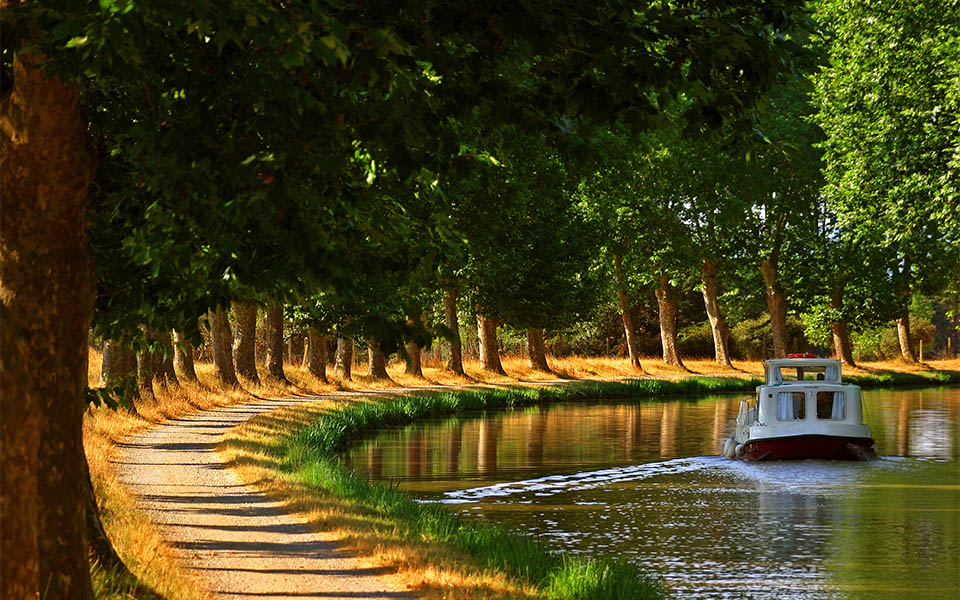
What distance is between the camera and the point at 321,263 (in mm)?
5816

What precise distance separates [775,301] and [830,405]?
37.7 meters

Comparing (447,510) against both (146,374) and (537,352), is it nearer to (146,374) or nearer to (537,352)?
(146,374)

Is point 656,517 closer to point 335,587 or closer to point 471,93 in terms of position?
point 335,587

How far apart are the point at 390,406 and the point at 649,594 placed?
23.6 m

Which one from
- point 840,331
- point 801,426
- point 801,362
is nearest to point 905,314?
point 840,331

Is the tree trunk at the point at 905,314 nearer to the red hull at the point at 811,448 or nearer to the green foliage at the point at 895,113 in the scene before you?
the green foliage at the point at 895,113

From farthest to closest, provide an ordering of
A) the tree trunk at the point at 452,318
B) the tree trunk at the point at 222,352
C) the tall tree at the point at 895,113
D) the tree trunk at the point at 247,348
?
the tree trunk at the point at 452,318 → the tree trunk at the point at 247,348 → the tree trunk at the point at 222,352 → the tall tree at the point at 895,113

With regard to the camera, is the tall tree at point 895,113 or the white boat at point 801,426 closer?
the white boat at point 801,426

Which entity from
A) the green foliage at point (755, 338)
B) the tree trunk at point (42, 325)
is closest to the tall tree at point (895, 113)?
the tree trunk at point (42, 325)

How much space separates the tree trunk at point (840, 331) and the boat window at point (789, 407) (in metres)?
38.6

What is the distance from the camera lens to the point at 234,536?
13.1m

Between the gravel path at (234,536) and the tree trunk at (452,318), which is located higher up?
the tree trunk at (452,318)

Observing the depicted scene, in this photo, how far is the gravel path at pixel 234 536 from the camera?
10570 mm

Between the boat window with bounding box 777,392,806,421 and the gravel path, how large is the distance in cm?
1381
